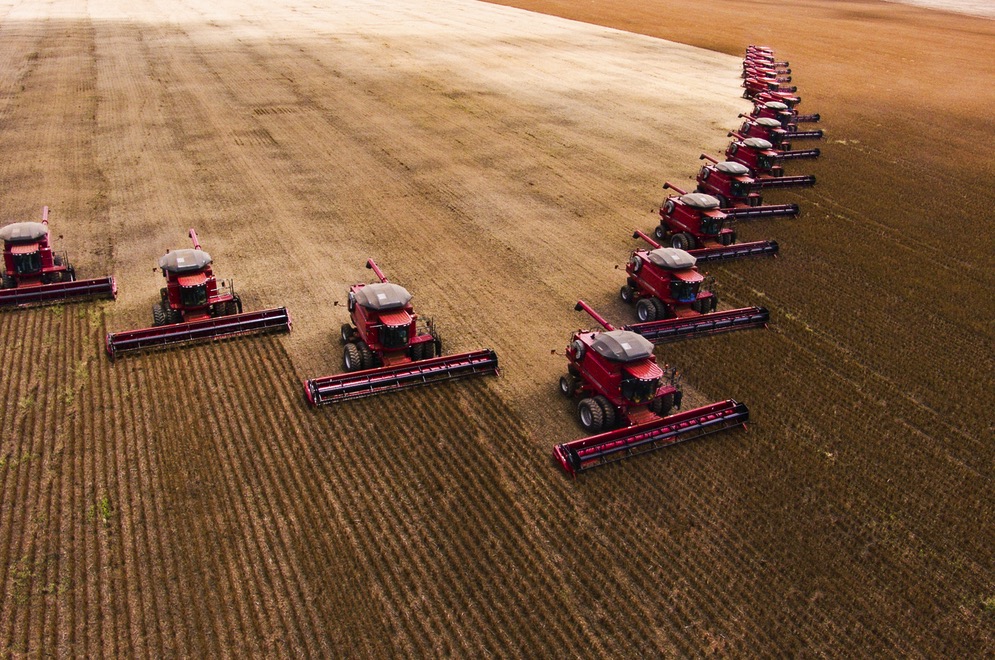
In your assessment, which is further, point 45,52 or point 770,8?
point 770,8

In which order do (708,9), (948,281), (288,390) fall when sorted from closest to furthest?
(288,390) < (948,281) < (708,9)

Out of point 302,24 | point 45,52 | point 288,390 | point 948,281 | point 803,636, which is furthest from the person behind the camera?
point 302,24

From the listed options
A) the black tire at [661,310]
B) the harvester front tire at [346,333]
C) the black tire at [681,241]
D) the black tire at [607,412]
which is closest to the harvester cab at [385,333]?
the harvester front tire at [346,333]

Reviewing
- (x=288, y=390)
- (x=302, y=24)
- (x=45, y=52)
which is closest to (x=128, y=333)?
(x=288, y=390)

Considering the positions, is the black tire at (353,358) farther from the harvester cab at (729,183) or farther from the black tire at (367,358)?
the harvester cab at (729,183)

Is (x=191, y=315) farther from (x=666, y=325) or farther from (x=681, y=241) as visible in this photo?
(x=681, y=241)

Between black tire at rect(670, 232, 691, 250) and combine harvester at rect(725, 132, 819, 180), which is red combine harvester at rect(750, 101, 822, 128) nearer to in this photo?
combine harvester at rect(725, 132, 819, 180)

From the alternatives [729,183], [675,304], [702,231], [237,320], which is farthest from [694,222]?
[237,320]

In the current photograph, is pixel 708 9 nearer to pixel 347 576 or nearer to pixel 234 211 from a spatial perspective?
pixel 234 211
